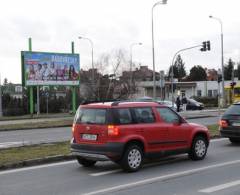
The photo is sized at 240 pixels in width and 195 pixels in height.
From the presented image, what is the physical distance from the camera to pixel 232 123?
15977 millimetres

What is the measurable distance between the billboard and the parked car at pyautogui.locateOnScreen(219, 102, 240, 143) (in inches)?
Result: 1226

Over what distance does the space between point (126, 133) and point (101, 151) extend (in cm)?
65

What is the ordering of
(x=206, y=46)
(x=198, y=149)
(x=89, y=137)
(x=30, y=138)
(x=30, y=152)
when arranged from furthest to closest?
(x=206, y=46)
(x=30, y=138)
(x=30, y=152)
(x=198, y=149)
(x=89, y=137)

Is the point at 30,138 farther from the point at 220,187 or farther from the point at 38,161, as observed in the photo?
the point at 220,187

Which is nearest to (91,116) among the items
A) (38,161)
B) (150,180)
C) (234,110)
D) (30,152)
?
(38,161)

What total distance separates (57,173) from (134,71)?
253ft

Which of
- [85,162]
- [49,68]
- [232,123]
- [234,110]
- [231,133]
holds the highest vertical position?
[49,68]

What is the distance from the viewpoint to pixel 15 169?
1137cm

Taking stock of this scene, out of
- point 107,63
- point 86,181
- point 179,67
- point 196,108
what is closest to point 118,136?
point 86,181

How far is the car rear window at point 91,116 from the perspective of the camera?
10.8m

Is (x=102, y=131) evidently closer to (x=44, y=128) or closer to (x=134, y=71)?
(x=44, y=128)

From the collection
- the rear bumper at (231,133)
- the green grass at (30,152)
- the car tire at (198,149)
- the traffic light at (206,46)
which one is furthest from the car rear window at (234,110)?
the traffic light at (206,46)

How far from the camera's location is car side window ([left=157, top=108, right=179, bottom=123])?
1165cm

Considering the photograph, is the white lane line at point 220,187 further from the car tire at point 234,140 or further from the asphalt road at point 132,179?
the car tire at point 234,140
